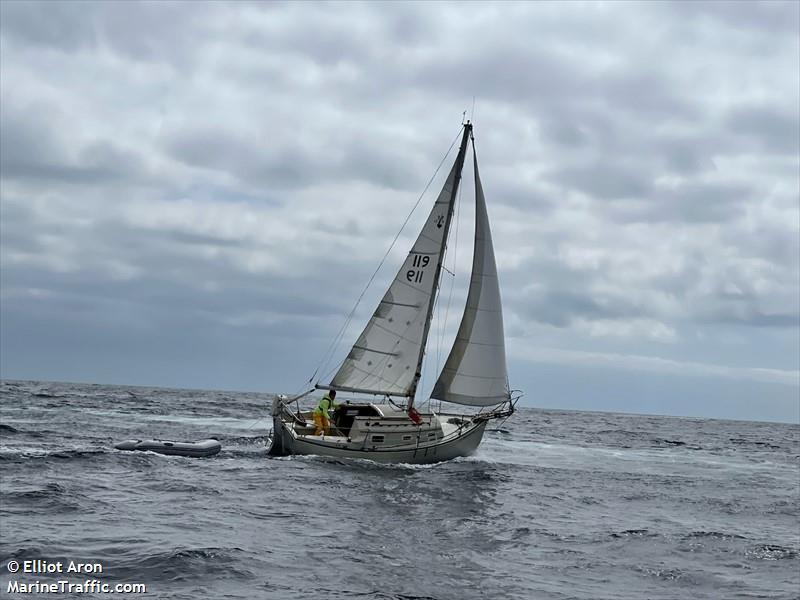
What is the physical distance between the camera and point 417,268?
3409 cm

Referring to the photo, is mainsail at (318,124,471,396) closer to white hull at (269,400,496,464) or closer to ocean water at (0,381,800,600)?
white hull at (269,400,496,464)

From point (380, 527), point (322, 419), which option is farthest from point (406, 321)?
point (380, 527)

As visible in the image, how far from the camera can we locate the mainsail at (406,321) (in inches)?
1341

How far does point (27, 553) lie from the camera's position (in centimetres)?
1525

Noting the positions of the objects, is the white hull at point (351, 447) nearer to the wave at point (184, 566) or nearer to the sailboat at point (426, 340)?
the sailboat at point (426, 340)

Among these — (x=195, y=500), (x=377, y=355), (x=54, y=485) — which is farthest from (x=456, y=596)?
(x=377, y=355)

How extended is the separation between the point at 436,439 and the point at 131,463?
1156 centimetres

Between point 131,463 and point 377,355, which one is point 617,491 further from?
point 131,463

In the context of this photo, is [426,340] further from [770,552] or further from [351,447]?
[770,552]

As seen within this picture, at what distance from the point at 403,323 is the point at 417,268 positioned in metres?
2.30

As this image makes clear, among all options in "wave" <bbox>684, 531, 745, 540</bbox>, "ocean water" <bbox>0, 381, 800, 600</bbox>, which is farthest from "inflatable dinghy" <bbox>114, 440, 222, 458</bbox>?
"wave" <bbox>684, 531, 745, 540</bbox>

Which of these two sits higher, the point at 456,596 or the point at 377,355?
the point at 377,355

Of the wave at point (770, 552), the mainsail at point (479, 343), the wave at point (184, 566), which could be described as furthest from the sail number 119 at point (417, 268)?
the wave at point (184, 566)

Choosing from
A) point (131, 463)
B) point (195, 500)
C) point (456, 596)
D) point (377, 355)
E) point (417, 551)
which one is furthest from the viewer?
point (377, 355)
